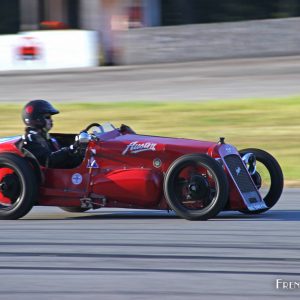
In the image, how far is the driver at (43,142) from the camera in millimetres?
8602

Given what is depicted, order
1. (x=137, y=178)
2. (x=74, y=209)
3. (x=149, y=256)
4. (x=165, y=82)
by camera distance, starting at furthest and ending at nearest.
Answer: (x=165, y=82)
(x=74, y=209)
(x=137, y=178)
(x=149, y=256)

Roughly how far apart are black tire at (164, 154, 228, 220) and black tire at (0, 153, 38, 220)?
122 cm

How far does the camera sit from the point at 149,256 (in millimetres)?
6832

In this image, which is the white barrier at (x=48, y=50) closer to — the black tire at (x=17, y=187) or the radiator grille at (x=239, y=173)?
the black tire at (x=17, y=187)

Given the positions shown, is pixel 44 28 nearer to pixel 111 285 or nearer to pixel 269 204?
pixel 269 204

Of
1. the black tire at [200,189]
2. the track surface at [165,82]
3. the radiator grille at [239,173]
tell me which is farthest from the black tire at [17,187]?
the track surface at [165,82]

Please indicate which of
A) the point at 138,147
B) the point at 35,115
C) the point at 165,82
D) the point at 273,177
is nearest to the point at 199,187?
the point at 138,147

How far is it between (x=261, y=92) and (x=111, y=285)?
1388cm

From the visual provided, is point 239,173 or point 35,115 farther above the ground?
point 35,115

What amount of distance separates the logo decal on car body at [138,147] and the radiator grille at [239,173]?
2.15 feet

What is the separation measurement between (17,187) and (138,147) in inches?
44.8

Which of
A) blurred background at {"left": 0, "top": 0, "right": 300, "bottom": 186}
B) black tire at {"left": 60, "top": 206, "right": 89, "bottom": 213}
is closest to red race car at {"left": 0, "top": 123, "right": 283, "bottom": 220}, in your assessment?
black tire at {"left": 60, "top": 206, "right": 89, "bottom": 213}

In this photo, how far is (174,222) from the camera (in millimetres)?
8328

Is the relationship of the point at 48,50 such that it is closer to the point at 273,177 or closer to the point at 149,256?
the point at 273,177
